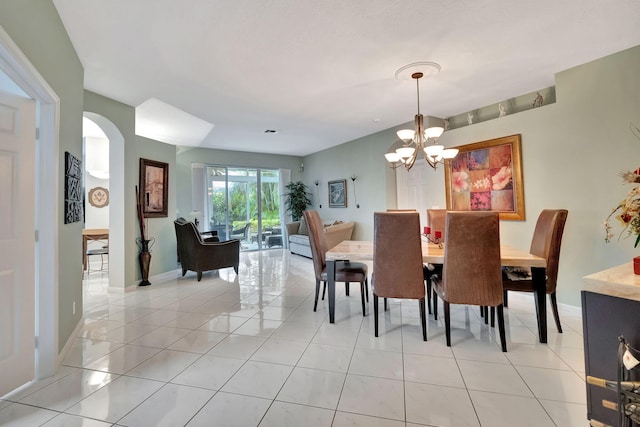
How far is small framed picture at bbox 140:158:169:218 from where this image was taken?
4.38 meters

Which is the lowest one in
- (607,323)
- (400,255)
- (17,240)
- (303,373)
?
(303,373)

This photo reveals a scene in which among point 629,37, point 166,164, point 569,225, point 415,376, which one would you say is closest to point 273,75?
point 166,164

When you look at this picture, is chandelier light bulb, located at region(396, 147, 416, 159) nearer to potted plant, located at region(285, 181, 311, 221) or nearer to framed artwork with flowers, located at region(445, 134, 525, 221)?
framed artwork with flowers, located at region(445, 134, 525, 221)

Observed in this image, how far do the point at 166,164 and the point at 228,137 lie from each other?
59.2 inches

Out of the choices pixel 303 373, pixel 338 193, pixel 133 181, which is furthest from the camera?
pixel 338 193

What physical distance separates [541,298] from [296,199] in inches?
240

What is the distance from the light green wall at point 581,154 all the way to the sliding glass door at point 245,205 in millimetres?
5392

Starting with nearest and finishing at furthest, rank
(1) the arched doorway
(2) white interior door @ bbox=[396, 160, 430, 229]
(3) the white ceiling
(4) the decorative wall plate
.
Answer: (3) the white ceiling < (1) the arched doorway < (2) white interior door @ bbox=[396, 160, 430, 229] < (4) the decorative wall plate

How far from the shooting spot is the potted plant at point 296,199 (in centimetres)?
783

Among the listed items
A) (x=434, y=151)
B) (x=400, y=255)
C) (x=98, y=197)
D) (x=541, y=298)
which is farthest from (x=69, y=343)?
(x=98, y=197)

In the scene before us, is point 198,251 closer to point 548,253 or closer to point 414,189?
point 414,189

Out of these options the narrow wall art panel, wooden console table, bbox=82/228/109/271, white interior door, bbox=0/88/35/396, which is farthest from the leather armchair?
white interior door, bbox=0/88/35/396

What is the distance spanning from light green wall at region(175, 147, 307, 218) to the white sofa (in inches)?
64.6

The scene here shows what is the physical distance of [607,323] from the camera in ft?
3.72
